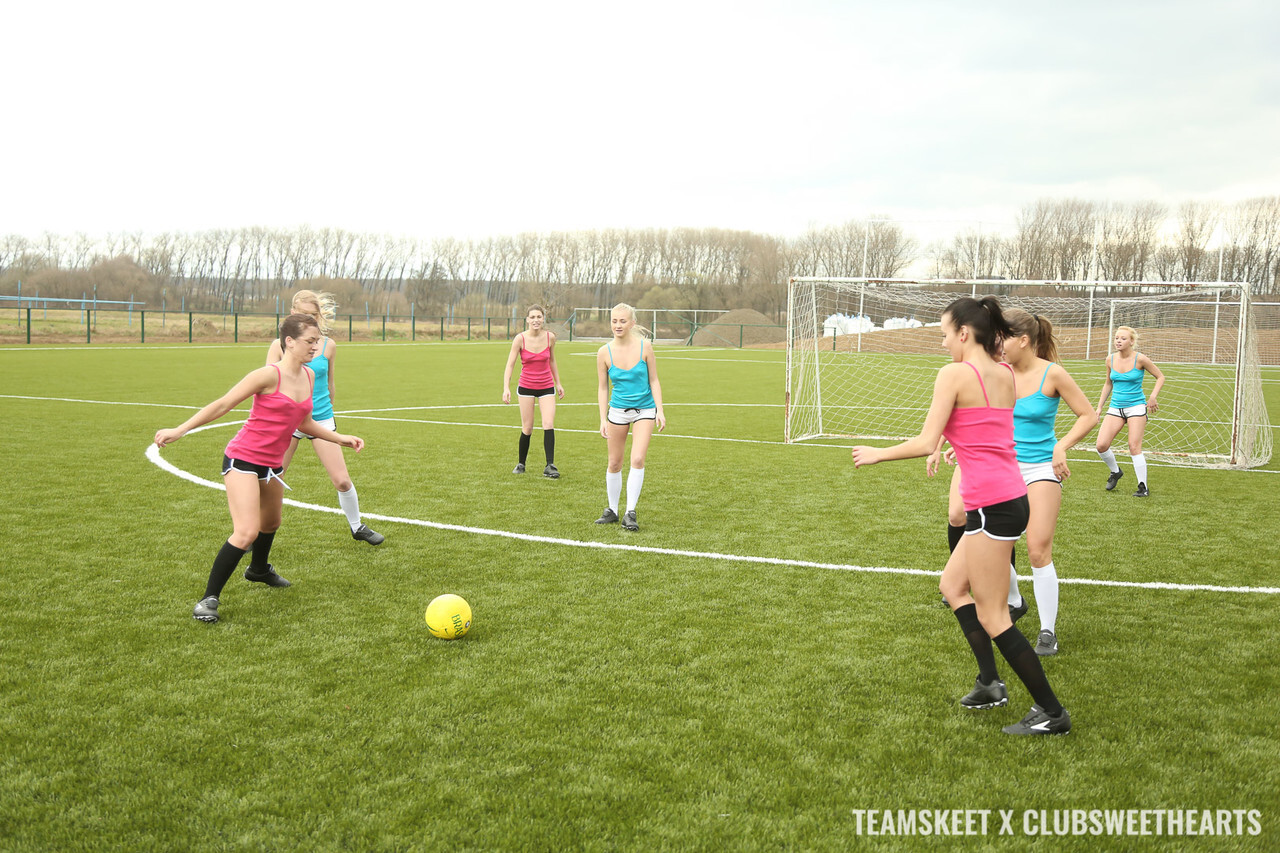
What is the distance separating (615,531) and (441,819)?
4613mm

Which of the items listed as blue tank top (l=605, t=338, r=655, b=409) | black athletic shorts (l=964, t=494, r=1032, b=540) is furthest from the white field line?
black athletic shorts (l=964, t=494, r=1032, b=540)

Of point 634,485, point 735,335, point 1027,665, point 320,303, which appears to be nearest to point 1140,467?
point 634,485

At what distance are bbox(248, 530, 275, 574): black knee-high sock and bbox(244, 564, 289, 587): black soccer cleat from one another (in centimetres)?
2

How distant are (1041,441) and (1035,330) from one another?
646 millimetres

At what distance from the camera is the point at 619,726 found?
401 cm

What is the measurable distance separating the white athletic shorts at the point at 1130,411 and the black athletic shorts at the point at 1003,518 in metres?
7.36

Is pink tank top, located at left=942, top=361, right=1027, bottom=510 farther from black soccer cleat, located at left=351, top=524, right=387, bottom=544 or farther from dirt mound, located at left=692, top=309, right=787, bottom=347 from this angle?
dirt mound, located at left=692, top=309, right=787, bottom=347

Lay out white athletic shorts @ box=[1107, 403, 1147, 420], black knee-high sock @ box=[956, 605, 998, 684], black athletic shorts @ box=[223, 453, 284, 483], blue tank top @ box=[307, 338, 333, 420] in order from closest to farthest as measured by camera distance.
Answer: black knee-high sock @ box=[956, 605, 998, 684]
black athletic shorts @ box=[223, 453, 284, 483]
blue tank top @ box=[307, 338, 333, 420]
white athletic shorts @ box=[1107, 403, 1147, 420]

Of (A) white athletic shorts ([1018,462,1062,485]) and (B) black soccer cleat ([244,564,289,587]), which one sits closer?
(A) white athletic shorts ([1018,462,1062,485])

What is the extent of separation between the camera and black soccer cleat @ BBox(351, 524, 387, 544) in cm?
708

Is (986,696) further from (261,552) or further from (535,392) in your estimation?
(535,392)

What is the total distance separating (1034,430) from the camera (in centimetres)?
511

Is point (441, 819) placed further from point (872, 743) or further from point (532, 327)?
point (532, 327)

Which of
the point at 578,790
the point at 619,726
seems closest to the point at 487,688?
the point at 619,726
